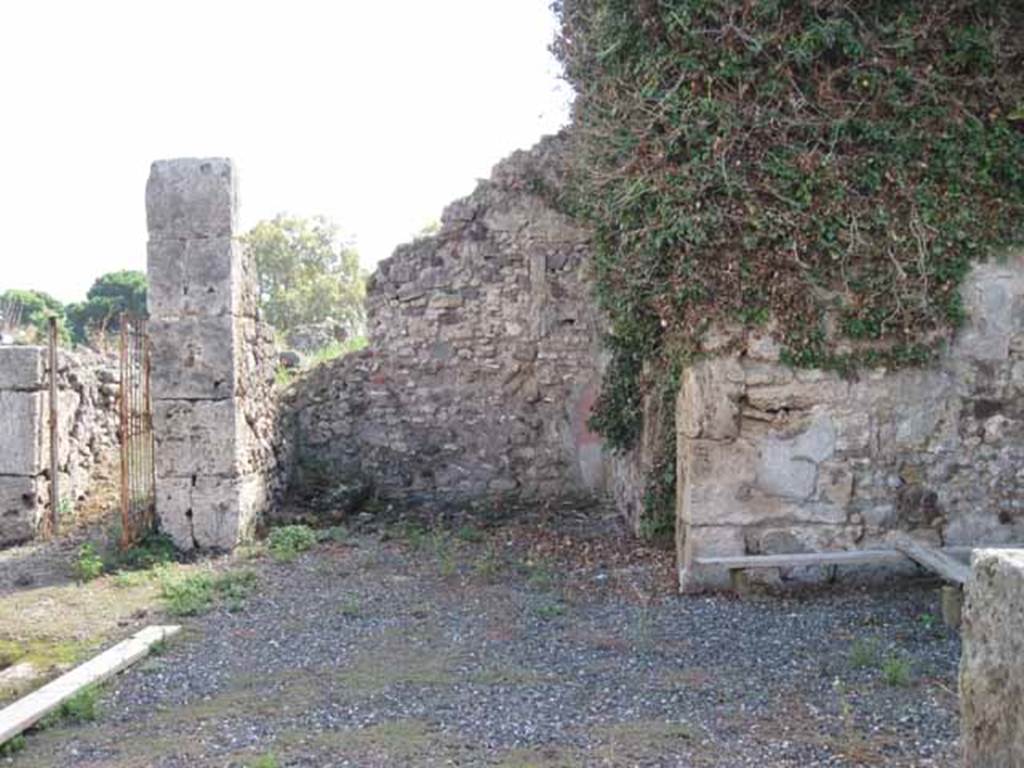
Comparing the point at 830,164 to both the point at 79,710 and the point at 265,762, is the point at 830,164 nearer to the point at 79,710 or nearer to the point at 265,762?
the point at 265,762

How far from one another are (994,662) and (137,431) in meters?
7.36

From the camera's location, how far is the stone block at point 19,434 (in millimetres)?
8797

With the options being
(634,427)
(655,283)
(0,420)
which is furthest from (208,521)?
(655,283)

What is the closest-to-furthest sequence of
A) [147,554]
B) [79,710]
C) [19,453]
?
1. [79,710]
2. [147,554]
3. [19,453]

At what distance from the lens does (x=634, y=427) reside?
8.54 meters

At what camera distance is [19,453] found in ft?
28.9

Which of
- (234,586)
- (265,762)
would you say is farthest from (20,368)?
(265,762)

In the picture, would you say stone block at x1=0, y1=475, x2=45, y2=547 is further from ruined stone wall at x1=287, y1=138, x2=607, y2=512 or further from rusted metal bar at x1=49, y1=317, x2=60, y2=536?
ruined stone wall at x1=287, y1=138, x2=607, y2=512

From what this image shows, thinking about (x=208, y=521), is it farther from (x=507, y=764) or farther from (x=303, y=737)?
(x=507, y=764)

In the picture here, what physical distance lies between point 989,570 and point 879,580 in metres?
4.33

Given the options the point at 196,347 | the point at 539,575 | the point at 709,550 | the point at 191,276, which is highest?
the point at 191,276

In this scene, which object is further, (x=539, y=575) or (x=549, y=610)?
(x=539, y=575)

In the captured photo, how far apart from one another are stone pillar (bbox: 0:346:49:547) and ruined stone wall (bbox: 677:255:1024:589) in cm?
573

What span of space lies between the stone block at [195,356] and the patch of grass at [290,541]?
124cm
